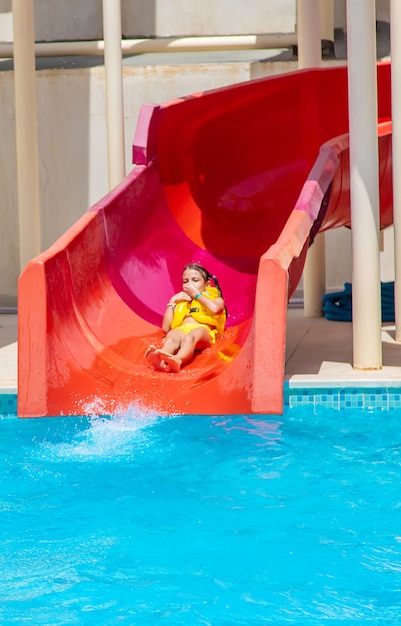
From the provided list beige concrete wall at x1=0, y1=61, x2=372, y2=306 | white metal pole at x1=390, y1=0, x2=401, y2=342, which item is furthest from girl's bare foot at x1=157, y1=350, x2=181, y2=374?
beige concrete wall at x1=0, y1=61, x2=372, y2=306

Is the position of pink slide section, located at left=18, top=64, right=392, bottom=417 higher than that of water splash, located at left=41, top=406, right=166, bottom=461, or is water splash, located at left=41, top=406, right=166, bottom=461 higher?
pink slide section, located at left=18, top=64, right=392, bottom=417

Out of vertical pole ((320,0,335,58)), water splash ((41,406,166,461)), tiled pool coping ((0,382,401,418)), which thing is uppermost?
vertical pole ((320,0,335,58))

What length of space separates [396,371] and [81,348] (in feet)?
5.34

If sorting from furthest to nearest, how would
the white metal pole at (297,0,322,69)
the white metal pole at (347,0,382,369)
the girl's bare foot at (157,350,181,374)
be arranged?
1. the white metal pole at (297,0,322,69)
2. the girl's bare foot at (157,350,181,374)
3. the white metal pole at (347,0,382,369)

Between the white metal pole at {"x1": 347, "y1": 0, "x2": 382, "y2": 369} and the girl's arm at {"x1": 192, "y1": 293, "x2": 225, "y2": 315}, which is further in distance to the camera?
the girl's arm at {"x1": 192, "y1": 293, "x2": 225, "y2": 315}

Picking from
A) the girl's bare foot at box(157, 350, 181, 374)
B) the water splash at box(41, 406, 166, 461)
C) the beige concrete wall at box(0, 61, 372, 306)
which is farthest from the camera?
the beige concrete wall at box(0, 61, 372, 306)

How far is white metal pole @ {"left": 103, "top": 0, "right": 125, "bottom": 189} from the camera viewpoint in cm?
742

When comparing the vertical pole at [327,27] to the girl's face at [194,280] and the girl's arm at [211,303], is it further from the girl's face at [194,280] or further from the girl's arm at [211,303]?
the girl's arm at [211,303]

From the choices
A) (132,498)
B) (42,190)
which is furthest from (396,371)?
(42,190)

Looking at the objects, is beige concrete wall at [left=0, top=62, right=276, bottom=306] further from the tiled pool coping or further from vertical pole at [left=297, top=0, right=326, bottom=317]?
the tiled pool coping

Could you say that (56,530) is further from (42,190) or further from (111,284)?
(42,190)

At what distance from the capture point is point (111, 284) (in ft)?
20.1

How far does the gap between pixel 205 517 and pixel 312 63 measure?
4423 mm

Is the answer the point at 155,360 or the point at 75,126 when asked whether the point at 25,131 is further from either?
the point at 155,360
